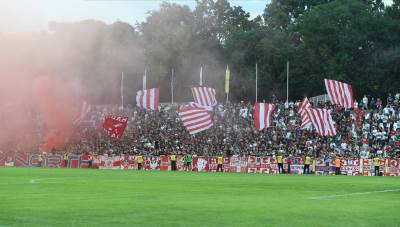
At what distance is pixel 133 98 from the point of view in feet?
213

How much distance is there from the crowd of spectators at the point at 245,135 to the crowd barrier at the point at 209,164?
5.51ft

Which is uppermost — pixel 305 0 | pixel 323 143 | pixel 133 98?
pixel 305 0

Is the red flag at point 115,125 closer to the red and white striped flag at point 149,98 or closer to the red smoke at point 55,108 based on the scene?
the red and white striped flag at point 149,98

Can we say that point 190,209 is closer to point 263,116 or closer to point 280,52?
point 263,116

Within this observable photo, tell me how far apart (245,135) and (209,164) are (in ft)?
19.5

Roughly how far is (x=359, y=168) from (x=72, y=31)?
928 inches

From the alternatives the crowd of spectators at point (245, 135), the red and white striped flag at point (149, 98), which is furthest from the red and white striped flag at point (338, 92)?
the red and white striped flag at point (149, 98)

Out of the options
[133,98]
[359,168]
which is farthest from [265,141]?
[133,98]

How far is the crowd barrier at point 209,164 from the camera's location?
47.1 meters

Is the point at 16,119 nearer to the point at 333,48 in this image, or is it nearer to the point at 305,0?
the point at 333,48

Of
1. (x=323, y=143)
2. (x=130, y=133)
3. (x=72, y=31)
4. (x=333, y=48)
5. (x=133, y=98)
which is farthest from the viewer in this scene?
(x=333, y=48)

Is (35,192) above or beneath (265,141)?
beneath

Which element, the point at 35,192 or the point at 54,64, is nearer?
the point at 35,192

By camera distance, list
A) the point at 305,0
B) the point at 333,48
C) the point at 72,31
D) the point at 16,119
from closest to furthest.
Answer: the point at 72,31 → the point at 16,119 → the point at 333,48 → the point at 305,0
